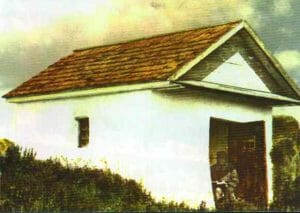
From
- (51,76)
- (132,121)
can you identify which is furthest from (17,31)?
(132,121)

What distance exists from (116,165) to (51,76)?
3.44 meters

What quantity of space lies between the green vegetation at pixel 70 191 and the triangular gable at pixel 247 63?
2178 millimetres

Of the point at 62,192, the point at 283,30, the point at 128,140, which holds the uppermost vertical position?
the point at 283,30

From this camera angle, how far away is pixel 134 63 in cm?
1420

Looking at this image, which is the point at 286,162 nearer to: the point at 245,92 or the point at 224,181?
the point at 224,181

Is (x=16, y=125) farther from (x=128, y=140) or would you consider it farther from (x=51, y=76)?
(x=128, y=140)

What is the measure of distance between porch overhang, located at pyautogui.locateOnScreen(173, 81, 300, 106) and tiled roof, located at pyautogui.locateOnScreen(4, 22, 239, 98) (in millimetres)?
470

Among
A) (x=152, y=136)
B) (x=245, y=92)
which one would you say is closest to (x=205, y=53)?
(x=245, y=92)

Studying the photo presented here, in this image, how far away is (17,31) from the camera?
551 inches

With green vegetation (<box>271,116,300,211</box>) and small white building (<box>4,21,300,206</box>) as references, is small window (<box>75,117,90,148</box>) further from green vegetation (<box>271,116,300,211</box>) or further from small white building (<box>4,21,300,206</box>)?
green vegetation (<box>271,116,300,211</box>)

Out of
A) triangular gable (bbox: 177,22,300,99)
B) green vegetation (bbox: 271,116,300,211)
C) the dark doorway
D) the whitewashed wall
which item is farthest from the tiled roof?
green vegetation (bbox: 271,116,300,211)

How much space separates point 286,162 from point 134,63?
3.67 metres

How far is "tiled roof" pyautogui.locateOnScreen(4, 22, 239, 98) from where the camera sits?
43.6 feet

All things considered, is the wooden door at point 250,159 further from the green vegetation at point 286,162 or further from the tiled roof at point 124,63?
the tiled roof at point 124,63
